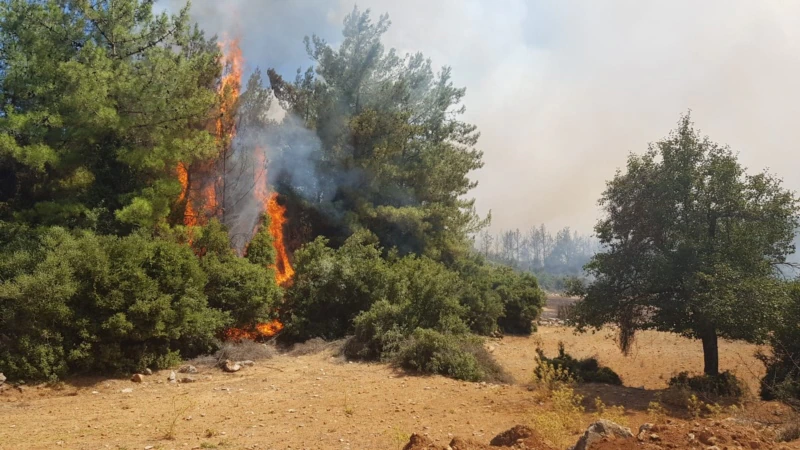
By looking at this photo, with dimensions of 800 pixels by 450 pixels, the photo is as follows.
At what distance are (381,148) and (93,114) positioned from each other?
1276 cm

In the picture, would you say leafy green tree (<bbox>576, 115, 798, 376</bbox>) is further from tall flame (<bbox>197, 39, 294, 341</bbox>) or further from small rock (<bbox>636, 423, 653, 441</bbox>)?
tall flame (<bbox>197, 39, 294, 341</bbox>)

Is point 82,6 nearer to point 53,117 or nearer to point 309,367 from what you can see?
point 53,117

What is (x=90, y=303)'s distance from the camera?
11625 millimetres

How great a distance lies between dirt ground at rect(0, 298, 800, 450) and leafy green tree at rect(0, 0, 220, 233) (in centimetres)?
621

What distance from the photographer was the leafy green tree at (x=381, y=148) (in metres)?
24.6

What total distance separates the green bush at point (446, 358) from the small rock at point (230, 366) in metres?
4.32

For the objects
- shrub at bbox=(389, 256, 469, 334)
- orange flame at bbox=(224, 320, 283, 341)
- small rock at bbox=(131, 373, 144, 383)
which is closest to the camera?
small rock at bbox=(131, 373, 144, 383)

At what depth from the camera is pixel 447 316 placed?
15.5 meters

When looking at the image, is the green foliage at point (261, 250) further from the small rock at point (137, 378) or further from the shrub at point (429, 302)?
the small rock at point (137, 378)

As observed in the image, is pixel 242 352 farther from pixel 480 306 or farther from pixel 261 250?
pixel 480 306

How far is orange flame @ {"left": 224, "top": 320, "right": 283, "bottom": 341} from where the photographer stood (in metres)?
15.9

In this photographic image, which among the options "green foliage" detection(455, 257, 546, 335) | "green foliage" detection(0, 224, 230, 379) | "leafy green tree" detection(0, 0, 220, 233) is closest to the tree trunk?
"green foliage" detection(455, 257, 546, 335)

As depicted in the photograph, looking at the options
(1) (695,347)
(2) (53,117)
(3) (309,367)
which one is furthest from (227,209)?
(1) (695,347)

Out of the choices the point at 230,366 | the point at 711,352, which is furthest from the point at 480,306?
the point at 230,366
